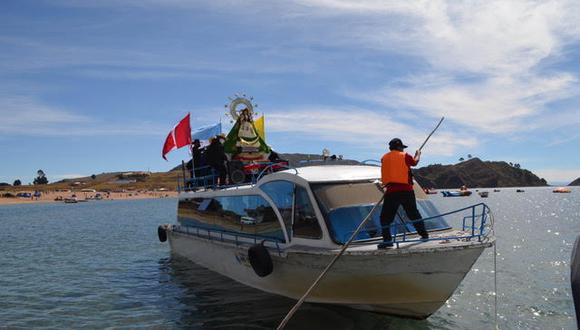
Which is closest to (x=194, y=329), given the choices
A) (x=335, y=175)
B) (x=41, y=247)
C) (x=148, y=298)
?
(x=148, y=298)

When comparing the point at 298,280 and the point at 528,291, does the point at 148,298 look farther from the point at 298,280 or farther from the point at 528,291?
the point at 528,291

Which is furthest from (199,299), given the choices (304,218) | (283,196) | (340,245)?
(340,245)

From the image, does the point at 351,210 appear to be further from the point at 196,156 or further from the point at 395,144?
the point at 196,156

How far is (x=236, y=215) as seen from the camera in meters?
14.2

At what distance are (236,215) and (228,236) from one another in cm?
73

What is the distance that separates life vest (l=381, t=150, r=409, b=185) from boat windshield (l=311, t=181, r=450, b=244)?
105cm

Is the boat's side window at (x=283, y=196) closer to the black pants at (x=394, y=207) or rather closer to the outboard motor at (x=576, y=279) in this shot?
the black pants at (x=394, y=207)

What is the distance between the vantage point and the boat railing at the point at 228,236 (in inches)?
466

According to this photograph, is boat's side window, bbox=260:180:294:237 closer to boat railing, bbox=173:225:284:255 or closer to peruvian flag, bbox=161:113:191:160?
boat railing, bbox=173:225:284:255

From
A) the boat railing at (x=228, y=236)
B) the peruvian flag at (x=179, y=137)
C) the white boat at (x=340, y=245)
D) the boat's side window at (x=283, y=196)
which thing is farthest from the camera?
the peruvian flag at (x=179, y=137)

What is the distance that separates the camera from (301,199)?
1106 centimetres

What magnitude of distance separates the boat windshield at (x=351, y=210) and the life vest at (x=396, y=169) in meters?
1.05

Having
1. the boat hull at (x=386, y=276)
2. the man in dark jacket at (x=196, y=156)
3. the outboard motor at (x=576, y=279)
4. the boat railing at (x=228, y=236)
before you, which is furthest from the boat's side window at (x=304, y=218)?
the man in dark jacket at (x=196, y=156)

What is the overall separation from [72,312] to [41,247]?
17135 mm
